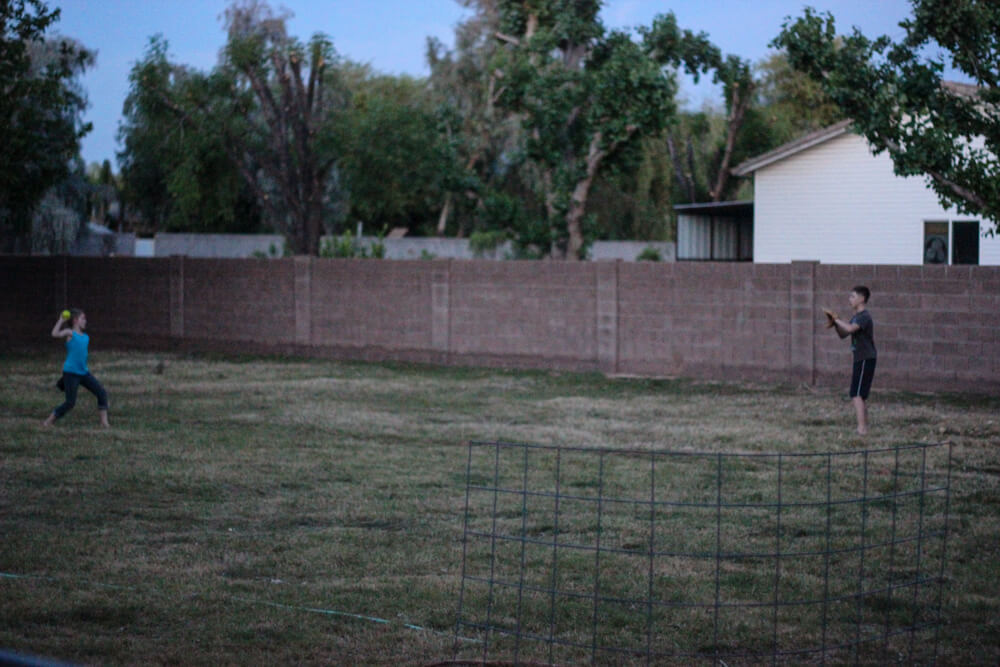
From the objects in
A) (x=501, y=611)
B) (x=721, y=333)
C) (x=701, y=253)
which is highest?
(x=701, y=253)

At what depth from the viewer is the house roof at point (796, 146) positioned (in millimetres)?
25547

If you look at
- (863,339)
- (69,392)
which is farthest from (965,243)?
(69,392)

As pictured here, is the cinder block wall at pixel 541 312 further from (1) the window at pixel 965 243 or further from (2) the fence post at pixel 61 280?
(1) the window at pixel 965 243

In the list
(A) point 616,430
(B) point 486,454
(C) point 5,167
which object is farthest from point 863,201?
(C) point 5,167

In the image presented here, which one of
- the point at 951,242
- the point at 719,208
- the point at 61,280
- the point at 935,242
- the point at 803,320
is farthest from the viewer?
the point at 719,208

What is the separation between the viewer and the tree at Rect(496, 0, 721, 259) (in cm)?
2581

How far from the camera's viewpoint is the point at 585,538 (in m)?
8.48

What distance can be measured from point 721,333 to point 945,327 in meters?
3.59

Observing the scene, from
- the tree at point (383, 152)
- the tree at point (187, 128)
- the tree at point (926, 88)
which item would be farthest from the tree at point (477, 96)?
the tree at point (926, 88)

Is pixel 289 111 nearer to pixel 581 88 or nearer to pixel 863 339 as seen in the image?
pixel 581 88

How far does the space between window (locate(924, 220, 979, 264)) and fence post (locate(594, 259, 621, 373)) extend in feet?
26.0

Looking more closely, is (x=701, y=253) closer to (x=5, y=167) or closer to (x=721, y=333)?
(x=721, y=333)

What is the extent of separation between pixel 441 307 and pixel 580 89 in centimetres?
729

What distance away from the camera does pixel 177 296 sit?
2564 centimetres
